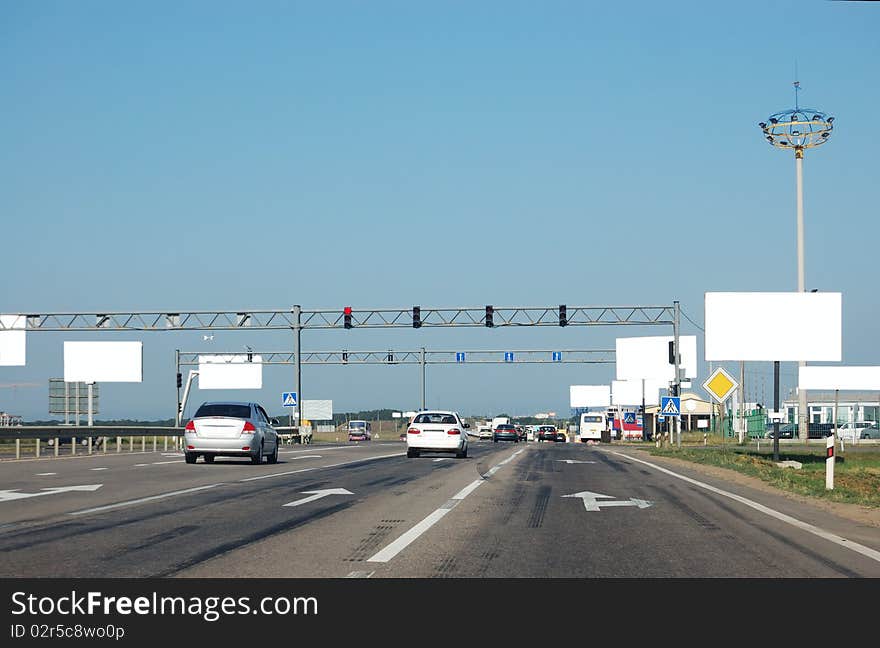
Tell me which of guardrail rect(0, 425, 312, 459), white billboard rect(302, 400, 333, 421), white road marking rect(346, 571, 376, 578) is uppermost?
white road marking rect(346, 571, 376, 578)

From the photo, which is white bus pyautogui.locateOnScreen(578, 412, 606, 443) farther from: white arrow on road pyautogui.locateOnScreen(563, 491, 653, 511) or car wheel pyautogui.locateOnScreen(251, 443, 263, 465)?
white arrow on road pyautogui.locateOnScreen(563, 491, 653, 511)

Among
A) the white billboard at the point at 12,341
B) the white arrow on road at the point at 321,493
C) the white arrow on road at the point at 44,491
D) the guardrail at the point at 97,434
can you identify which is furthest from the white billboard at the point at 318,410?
the white arrow on road at the point at 321,493

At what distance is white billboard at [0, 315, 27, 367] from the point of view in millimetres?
77812

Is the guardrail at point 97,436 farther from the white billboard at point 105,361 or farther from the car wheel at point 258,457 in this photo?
the car wheel at point 258,457

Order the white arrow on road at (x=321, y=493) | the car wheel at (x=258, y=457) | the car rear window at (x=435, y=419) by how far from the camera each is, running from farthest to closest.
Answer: the car rear window at (x=435, y=419) < the car wheel at (x=258, y=457) < the white arrow on road at (x=321, y=493)

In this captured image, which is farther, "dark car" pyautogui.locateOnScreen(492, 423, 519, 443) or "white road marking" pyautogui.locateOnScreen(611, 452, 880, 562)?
"dark car" pyautogui.locateOnScreen(492, 423, 519, 443)

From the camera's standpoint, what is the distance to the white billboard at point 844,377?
267 ft

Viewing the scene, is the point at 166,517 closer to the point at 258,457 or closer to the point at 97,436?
the point at 258,457

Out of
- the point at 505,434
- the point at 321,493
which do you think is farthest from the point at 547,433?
the point at 321,493

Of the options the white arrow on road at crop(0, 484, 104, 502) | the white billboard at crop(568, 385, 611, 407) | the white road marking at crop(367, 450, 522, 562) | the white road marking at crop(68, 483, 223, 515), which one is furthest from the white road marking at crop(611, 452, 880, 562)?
the white billboard at crop(568, 385, 611, 407)

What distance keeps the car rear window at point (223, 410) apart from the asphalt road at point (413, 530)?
6.72 m

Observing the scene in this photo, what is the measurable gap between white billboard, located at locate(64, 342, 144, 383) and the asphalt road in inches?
2184

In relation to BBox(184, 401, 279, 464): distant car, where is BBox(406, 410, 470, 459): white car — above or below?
below
